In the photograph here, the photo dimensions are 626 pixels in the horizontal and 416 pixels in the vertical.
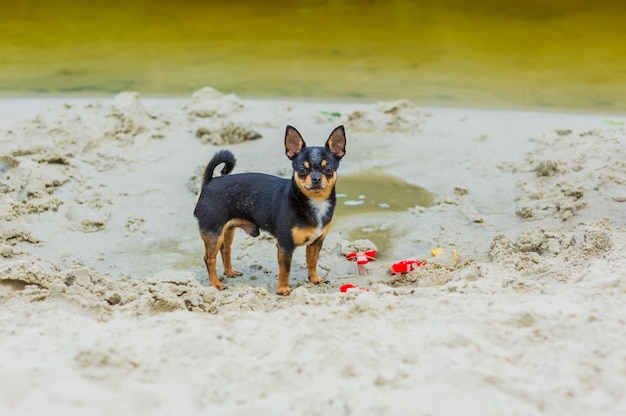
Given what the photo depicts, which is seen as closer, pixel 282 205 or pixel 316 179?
pixel 316 179

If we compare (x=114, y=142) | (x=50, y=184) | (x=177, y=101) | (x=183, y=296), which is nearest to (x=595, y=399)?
(x=183, y=296)

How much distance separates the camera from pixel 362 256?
14.2 ft

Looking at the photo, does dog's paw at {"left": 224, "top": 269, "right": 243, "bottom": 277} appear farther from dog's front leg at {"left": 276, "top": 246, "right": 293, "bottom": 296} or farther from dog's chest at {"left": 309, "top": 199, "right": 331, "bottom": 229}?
dog's chest at {"left": 309, "top": 199, "right": 331, "bottom": 229}

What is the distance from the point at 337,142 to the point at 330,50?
19.0 ft

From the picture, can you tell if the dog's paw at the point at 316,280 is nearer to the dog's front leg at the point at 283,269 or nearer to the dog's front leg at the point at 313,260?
the dog's front leg at the point at 313,260

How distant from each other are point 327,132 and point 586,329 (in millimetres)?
4151

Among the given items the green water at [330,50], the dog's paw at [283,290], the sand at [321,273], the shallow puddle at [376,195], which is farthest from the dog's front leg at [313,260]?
the green water at [330,50]

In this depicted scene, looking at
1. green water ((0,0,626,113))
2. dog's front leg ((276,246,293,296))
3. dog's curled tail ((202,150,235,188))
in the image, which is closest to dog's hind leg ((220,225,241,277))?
dog's curled tail ((202,150,235,188))

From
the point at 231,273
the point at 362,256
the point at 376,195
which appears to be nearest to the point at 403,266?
the point at 362,256

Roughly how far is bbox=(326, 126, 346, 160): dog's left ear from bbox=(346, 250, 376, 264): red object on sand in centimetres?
65

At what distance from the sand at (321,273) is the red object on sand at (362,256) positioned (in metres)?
0.05

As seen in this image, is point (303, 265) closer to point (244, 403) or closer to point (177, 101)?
point (244, 403)

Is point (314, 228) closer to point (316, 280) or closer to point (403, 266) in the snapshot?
point (316, 280)

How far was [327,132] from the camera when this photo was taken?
644cm
